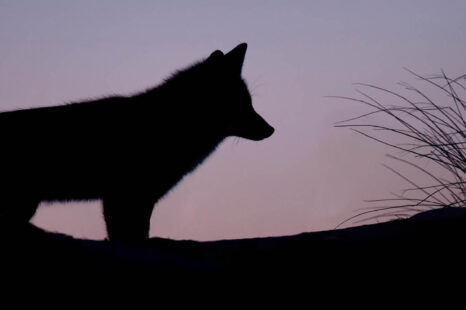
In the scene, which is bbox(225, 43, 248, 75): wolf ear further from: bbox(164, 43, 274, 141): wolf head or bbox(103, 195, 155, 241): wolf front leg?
bbox(103, 195, 155, 241): wolf front leg

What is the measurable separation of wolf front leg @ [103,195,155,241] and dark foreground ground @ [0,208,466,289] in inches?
75.3

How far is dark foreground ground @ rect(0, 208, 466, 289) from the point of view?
521 mm

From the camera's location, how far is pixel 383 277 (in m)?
0.63

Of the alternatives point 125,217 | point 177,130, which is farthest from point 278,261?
point 177,130

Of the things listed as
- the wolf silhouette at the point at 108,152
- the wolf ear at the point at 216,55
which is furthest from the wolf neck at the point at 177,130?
the wolf ear at the point at 216,55

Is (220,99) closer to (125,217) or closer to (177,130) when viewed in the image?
(177,130)

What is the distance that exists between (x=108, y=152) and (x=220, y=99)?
795mm

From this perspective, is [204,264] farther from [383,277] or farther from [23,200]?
[23,200]

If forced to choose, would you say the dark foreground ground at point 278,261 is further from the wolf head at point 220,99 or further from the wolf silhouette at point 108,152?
the wolf head at point 220,99

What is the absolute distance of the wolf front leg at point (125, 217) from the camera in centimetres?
262

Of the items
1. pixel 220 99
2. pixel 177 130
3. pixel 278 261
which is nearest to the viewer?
pixel 278 261

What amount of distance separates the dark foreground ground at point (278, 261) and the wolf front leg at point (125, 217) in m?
1.91

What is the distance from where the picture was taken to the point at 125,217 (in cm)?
262

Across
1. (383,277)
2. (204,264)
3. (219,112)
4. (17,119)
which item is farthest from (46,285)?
(219,112)
